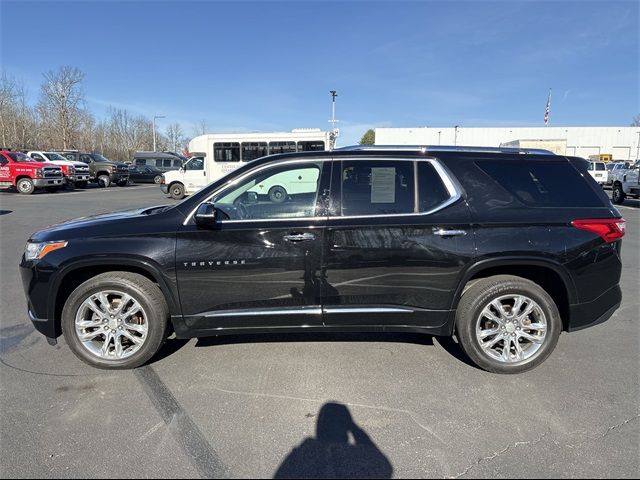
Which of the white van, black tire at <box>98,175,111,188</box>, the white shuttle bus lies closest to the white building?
the white van

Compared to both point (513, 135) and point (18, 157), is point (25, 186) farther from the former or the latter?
point (513, 135)

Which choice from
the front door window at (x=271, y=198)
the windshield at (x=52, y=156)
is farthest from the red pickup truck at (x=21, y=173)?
the front door window at (x=271, y=198)

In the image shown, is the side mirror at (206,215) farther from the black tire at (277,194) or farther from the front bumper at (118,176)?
the front bumper at (118,176)

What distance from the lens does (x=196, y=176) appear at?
745 inches

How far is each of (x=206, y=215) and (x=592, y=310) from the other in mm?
3252

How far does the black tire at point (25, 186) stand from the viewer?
826 inches

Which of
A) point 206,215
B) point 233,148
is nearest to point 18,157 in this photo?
point 233,148

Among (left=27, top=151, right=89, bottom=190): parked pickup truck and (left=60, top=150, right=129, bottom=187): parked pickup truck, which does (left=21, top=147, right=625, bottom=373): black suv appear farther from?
(left=60, top=150, right=129, bottom=187): parked pickup truck

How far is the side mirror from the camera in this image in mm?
3250

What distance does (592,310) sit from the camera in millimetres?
3527

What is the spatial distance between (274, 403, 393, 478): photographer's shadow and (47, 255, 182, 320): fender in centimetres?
151

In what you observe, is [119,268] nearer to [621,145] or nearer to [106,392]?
[106,392]

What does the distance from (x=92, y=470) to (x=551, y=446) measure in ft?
9.00

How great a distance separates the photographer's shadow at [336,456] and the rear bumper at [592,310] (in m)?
2.08
